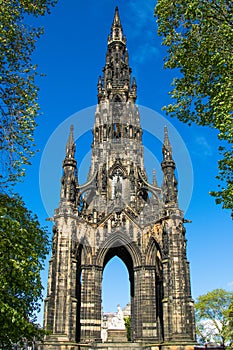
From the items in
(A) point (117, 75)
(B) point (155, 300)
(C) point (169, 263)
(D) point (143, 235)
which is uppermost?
(A) point (117, 75)

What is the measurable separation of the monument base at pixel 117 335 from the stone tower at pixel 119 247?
0.99 m

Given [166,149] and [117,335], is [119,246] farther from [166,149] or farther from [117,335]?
[166,149]

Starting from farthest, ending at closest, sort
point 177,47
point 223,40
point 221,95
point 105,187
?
1. point 105,187
2. point 177,47
3. point 223,40
4. point 221,95

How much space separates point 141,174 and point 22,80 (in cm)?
2129

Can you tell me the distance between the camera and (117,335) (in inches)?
1009

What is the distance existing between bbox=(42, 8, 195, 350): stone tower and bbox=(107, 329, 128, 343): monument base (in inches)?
39.1

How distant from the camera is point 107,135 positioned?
108ft

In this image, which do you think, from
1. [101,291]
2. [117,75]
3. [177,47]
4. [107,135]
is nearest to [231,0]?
[177,47]

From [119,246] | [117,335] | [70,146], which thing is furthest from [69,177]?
[117,335]

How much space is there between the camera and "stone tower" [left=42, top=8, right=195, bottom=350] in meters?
21.8

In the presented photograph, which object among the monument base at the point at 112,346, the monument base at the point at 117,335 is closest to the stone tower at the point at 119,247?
the monument base at the point at 112,346

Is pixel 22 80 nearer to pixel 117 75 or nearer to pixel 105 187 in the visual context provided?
pixel 105 187

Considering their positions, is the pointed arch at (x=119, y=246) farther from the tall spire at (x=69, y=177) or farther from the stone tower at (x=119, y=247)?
the tall spire at (x=69, y=177)

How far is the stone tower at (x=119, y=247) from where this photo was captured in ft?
71.4
